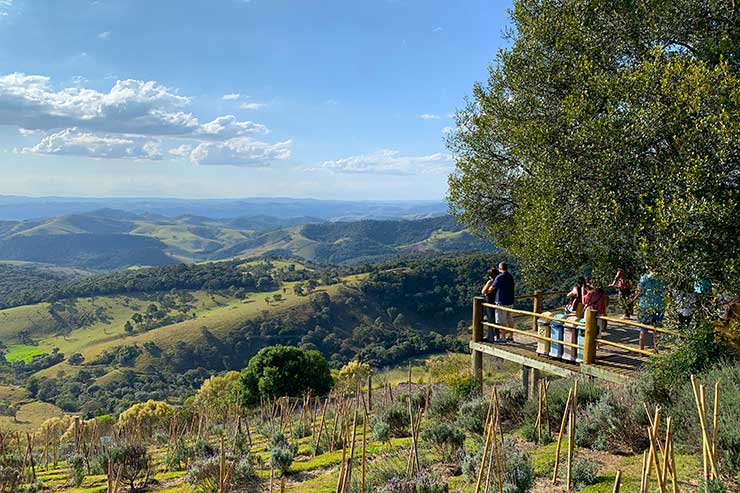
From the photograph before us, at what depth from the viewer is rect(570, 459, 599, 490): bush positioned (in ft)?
22.9

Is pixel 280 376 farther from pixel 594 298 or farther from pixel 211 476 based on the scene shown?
pixel 594 298

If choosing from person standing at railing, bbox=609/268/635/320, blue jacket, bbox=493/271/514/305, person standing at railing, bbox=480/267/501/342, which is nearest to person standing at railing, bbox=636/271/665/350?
person standing at railing, bbox=609/268/635/320

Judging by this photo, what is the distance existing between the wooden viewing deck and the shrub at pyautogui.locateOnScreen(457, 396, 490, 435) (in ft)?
6.87

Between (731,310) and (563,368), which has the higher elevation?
(731,310)

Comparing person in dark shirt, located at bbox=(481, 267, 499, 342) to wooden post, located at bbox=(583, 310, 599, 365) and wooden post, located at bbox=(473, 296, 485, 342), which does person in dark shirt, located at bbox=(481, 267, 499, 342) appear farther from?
wooden post, located at bbox=(583, 310, 599, 365)

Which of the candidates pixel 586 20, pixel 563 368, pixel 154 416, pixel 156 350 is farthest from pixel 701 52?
pixel 156 350

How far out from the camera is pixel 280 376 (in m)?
34.0

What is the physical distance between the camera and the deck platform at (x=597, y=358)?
1059 centimetres

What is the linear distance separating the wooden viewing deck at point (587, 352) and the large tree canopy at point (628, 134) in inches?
54.0

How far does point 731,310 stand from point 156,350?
3916 inches

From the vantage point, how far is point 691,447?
7105 millimetres

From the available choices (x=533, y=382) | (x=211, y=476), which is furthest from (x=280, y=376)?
(x=211, y=476)

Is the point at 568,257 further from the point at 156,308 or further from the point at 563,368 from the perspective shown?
the point at 156,308

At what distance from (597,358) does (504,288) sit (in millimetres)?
2774
